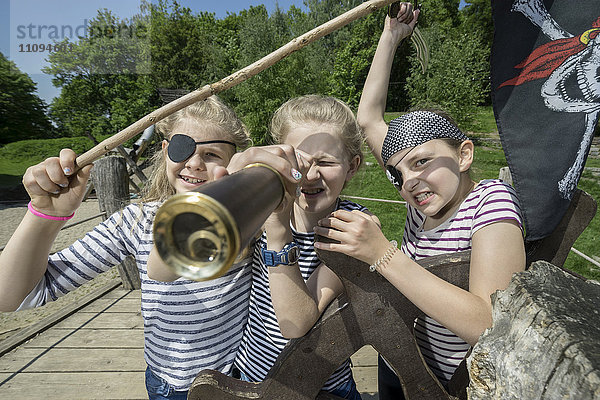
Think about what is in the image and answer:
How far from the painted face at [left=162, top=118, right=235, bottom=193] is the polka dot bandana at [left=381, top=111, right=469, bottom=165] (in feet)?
2.27

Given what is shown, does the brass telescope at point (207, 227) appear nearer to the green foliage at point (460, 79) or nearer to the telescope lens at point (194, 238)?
the telescope lens at point (194, 238)

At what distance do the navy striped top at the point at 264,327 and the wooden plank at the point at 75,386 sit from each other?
1.66 metres

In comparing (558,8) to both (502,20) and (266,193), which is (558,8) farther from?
(266,193)

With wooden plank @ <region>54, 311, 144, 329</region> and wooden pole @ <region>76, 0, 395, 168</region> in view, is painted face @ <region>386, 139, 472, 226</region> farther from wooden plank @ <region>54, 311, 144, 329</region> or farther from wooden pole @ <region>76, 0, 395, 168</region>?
Answer: wooden plank @ <region>54, 311, 144, 329</region>

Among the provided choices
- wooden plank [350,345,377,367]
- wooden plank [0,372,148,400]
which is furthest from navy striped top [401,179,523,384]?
wooden plank [0,372,148,400]

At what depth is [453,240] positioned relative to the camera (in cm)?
129

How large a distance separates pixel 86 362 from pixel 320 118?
3045 millimetres

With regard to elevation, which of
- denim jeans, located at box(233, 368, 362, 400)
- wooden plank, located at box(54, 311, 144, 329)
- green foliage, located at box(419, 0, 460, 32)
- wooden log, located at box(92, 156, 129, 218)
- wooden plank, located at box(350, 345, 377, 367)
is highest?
green foliage, located at box(419, 0, 460, 32)

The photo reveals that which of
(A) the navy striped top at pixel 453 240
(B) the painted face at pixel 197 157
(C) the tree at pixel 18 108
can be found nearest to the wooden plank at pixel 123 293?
(B) the painted face at pixel 197 157

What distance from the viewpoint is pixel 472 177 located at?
4.96ft

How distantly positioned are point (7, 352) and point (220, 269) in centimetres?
395

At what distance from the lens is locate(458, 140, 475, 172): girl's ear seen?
4.49 ft

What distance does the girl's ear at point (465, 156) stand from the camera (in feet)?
4.49

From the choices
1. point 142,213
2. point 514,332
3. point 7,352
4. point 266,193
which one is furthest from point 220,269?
point 7,352
